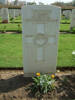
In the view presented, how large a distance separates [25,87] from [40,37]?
1.04 meters

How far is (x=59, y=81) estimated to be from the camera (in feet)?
9.64

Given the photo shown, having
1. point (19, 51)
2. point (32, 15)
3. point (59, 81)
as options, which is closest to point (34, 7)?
point (32, 15)

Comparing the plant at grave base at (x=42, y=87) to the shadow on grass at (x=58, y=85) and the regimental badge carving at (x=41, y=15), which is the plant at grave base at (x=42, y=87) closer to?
the shadow on grass at (x=58, y=85)

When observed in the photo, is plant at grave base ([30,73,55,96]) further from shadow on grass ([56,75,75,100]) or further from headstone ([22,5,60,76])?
headstone ([22,5,60,76])

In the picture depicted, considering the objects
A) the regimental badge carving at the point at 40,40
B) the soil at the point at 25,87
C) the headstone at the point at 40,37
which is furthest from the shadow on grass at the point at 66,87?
the regimental badge carving at the point at 40,40

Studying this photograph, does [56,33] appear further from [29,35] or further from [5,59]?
[5,59]

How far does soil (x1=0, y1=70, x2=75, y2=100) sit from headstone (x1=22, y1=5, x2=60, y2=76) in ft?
0.85

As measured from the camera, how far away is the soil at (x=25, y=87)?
2488mm

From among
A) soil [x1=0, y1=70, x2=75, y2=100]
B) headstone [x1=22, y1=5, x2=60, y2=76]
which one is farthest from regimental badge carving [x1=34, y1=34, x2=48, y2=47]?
soil [x1=0, y1=70, x2=75, y2=100]

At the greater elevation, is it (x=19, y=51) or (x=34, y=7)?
(x=34, y=7)

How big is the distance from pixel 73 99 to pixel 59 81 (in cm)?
57

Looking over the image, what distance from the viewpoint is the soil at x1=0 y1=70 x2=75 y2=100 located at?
2488 millimetres

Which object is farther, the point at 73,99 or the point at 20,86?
the point at 20,86

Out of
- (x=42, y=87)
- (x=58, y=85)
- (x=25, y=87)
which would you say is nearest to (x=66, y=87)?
(x=58, y=85)
